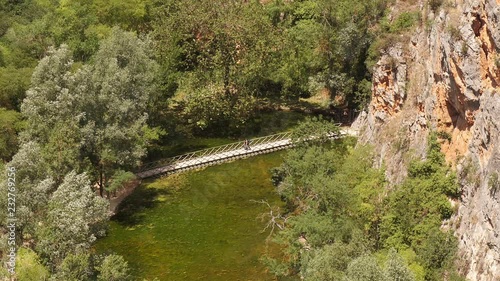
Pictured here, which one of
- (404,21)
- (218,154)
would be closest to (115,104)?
(218,154)

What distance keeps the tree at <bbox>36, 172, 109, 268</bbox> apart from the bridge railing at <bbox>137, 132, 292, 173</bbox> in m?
17.2

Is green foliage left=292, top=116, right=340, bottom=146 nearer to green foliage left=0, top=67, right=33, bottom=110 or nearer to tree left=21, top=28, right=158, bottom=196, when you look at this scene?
tree left=21, top=28, right=158, bottom=196

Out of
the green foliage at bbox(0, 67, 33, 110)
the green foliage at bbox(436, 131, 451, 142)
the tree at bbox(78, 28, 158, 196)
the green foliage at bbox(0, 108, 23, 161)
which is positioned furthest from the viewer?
the green foliage at bbox(0, 67, 33, 110)

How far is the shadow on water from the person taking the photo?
1935 inches

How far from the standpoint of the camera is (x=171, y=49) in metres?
62.0

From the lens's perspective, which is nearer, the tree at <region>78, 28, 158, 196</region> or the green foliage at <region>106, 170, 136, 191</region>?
the tree at <region>78, 28, 158, 196</region>

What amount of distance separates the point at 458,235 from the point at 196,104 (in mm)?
34136

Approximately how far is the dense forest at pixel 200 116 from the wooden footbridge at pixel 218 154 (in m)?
1.95

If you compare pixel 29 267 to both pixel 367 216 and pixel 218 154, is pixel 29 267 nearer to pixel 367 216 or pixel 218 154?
pixel 367 216

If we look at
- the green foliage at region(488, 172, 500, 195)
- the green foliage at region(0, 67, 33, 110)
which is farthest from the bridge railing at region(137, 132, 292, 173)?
the green foliage at region(488, 172, 500, 195)

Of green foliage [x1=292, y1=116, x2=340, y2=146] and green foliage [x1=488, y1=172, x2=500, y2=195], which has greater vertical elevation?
green foliage [x1=488, y1=172, x2=500, y2=195]

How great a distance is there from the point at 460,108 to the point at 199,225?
852 inches

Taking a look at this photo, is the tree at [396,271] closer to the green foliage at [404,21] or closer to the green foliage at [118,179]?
the green foliage at [404,21]

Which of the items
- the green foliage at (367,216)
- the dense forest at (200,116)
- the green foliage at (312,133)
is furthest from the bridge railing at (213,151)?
the green foliage at (367,216)
